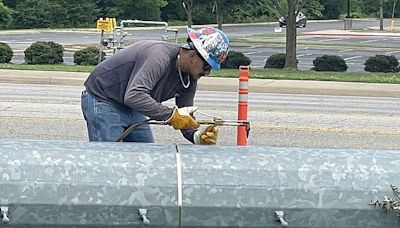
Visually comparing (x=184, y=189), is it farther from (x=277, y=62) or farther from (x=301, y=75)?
(x=277, y=62)

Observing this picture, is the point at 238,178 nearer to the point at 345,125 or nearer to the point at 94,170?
the point at 94,170

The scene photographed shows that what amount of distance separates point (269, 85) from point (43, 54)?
8050mm

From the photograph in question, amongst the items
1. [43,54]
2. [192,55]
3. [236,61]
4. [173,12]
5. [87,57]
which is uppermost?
[192,55]

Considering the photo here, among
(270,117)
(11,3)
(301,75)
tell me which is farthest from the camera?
(11,3)

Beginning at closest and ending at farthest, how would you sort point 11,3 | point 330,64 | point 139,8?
point 330,64 < point 139,8 < point 11,3

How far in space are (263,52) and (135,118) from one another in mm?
29419

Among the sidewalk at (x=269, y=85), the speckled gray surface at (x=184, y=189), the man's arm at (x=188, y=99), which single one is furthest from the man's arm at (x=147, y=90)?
the sidewalk at (x=269, y=85)

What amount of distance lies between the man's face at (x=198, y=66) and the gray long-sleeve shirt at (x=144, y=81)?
0.35 feet

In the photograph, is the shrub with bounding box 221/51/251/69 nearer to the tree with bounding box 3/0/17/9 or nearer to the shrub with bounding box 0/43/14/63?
the shrub with bounding box 0/43/14/63

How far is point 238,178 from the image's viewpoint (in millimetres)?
2824

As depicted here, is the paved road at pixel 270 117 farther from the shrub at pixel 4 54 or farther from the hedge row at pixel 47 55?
the shrub at pixel 4 54

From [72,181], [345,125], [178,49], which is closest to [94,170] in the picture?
[72,181]

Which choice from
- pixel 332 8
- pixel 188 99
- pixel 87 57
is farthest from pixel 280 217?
pixel 332 8

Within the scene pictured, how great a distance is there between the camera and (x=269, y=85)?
17.8 meters
